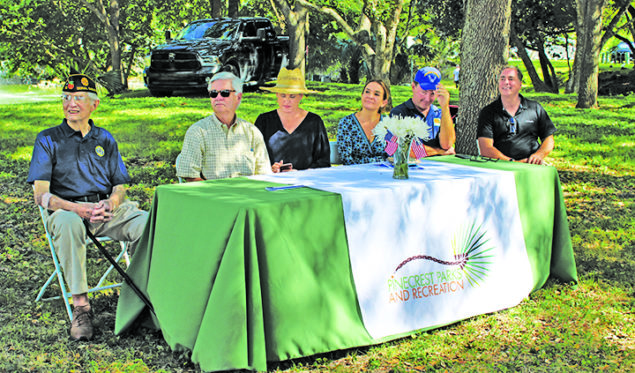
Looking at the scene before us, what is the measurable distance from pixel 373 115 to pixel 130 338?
2901 millimetres

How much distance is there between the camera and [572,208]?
764 cm

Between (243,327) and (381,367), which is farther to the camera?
(381,367)

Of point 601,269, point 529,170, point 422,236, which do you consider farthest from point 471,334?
point 601,269

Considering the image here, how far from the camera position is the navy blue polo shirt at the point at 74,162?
14.5ft

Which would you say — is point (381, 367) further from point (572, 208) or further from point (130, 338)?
point (572, 208)

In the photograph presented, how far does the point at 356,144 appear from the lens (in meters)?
5.88

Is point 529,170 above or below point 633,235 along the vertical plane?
above

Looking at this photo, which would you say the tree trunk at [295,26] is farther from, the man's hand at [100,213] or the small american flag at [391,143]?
the man's hand at [100,213]

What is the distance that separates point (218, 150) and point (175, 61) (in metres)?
11.9

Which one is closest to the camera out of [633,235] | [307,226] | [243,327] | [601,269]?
[243,327]

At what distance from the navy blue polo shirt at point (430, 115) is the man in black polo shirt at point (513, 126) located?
0.42 metres

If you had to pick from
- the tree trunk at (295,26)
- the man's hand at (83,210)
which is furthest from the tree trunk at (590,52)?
the man's hand at (83,210)

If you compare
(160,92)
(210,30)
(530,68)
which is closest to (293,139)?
(210,30)

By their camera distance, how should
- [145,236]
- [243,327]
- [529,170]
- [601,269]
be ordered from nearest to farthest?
[243,327], [145,236], [529,170], [601,269]
